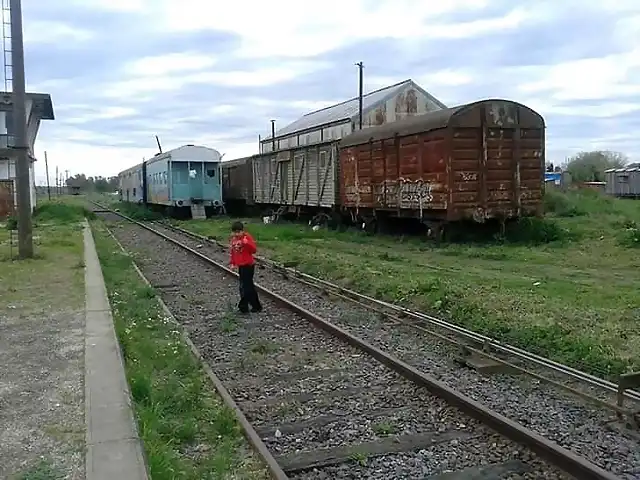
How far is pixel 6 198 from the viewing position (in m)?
33.6

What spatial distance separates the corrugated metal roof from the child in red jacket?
112ft

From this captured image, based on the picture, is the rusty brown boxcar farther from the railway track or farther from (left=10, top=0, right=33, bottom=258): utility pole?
(left=10, top=0, right=33, bottom=258): utility pole

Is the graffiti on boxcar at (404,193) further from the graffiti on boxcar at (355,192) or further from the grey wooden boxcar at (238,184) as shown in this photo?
the grey wooden boxcar at (238,184)

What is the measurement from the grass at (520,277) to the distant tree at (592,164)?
2339 inches

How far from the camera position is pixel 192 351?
7781 mm

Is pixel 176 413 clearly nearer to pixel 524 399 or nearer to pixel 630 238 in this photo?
pixel 524 399

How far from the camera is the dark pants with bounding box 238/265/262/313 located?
10.2 meters

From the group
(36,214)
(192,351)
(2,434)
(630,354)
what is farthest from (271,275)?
(36,214)

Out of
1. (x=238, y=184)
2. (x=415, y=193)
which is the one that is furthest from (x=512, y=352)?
(x=238, y=184)

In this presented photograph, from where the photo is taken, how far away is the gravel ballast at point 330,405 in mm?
4660

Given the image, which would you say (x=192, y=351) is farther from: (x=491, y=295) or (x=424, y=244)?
(x=424, y=244)

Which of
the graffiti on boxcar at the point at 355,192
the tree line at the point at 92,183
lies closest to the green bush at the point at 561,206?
the graffiti on boxcar at the point at 355,192

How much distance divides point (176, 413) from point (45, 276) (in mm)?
9378

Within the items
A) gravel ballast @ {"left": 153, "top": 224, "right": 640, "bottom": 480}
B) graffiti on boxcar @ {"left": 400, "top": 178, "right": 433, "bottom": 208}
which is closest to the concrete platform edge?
gravel ballast @ {"left": 153, "top": 224, "right": 640, "bottom": 480}
